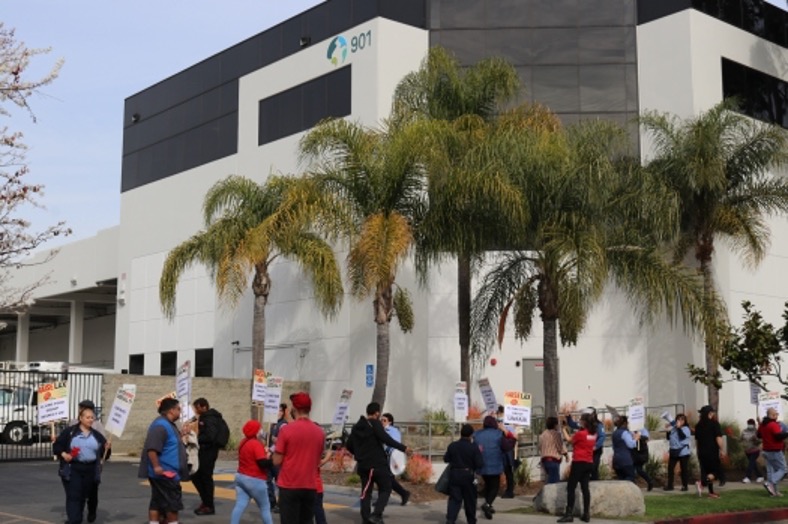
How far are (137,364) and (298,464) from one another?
1220 inches

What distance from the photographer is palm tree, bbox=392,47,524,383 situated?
21.5 m

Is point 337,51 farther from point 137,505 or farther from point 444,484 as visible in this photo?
point 444,484

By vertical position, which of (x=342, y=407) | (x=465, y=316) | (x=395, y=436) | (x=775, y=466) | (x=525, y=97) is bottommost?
(x=775, y=466)

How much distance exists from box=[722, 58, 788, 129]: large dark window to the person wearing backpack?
2166 cm

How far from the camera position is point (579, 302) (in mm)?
20844

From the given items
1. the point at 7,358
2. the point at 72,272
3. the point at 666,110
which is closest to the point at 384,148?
the point at 666,110

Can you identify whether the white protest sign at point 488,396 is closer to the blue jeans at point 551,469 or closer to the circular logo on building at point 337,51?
the blue jeans at point 551,469

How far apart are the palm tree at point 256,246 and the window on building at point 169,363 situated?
377 inches

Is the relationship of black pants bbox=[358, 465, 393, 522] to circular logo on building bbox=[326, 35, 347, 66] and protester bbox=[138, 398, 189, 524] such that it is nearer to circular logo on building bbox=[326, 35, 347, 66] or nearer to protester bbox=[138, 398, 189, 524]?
protester bbox=[138, 398, 189, 524]

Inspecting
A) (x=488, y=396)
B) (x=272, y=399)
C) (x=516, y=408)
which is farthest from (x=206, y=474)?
(x=488, y=396)

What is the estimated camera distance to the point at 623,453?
19094 mm

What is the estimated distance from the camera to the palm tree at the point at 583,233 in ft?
68.9

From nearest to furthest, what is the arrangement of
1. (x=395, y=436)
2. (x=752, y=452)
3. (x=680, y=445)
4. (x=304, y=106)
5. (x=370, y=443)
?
(x=370, y=443), (x=395, y=436), (x=680, y=445), (x=752, y=452), (x=304, y=106)

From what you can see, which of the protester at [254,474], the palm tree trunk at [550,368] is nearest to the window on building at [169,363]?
the palm tree trunk at [550,368]
